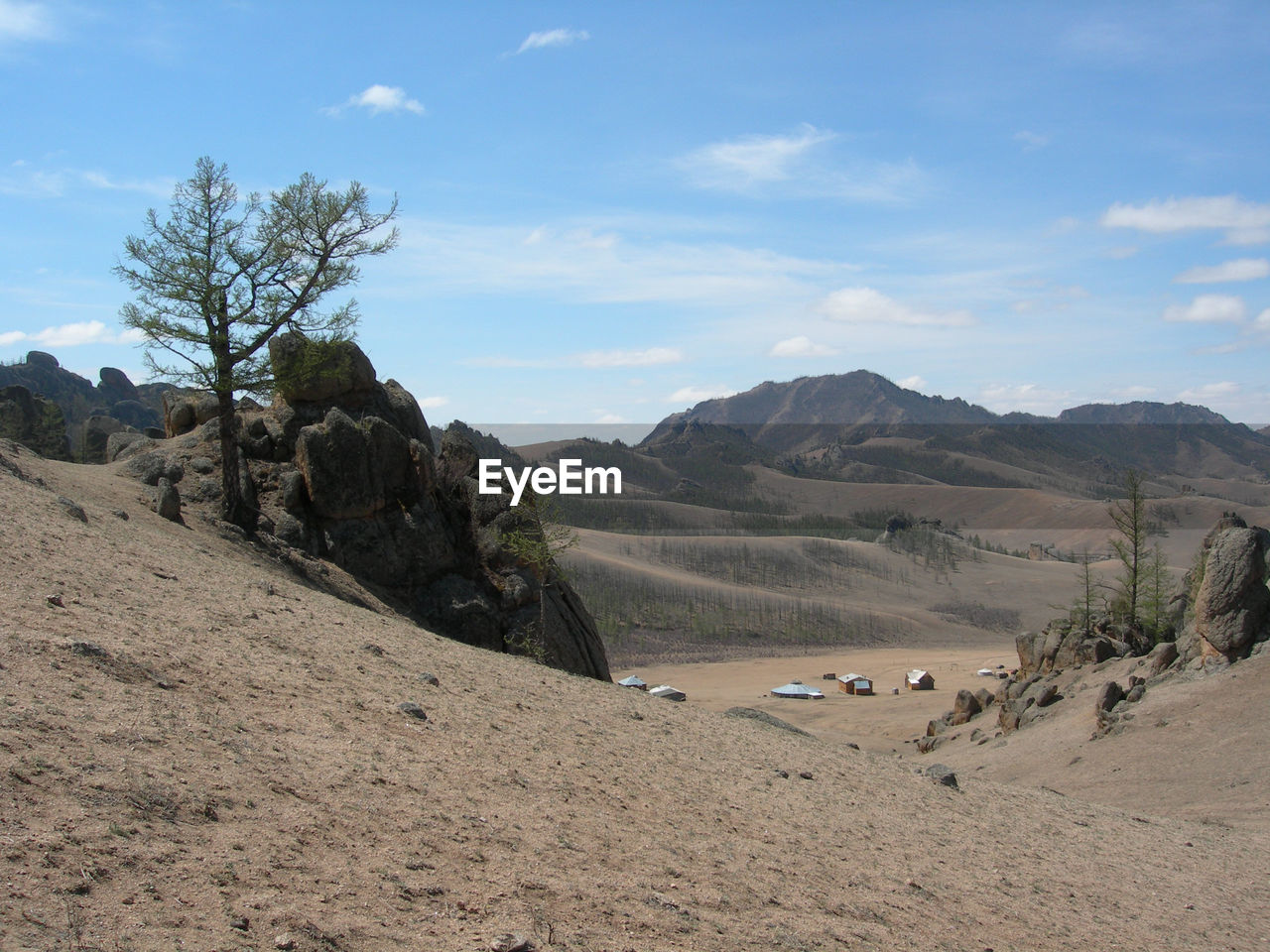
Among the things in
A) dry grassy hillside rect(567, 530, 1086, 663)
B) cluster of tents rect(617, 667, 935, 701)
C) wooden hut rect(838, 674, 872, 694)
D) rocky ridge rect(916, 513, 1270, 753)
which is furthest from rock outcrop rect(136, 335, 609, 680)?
dry grassy hillside rect(567, 530, 1086, 663)

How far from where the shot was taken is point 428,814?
Answer: 7395 mm

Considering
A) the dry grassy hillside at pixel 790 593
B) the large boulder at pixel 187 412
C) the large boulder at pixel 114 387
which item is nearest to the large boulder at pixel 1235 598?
the large boulder at pixel 187 412

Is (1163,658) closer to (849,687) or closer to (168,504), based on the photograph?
(168,504)

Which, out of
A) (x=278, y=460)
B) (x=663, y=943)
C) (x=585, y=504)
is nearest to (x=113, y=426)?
(x=278, y=460)

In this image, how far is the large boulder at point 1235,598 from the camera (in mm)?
23906

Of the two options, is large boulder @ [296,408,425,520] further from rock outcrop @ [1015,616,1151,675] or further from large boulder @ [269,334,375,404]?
rock outcrop @ [1015,616,1151,675]

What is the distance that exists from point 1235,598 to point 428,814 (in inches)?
940

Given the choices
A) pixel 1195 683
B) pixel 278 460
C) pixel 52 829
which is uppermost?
pixel 278 460

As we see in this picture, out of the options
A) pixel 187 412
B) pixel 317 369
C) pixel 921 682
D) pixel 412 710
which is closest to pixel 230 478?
pixel 317 369

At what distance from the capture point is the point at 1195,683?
24250mm

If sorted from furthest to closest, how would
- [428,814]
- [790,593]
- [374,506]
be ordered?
[790,593] < [374,506] < [428,814]

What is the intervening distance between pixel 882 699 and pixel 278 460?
4416cm

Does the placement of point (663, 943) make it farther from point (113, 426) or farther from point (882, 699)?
point (113, 426)

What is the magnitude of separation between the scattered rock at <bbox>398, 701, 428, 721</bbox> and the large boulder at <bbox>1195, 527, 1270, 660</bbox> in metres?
22.7
